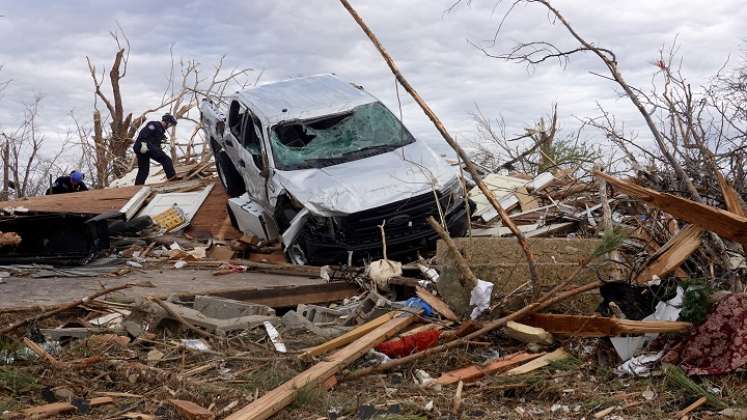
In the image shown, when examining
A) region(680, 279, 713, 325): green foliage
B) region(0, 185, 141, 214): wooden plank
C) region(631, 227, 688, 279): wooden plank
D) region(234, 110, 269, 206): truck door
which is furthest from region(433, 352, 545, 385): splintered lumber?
region(0, 185, 141, 214): wooden plank

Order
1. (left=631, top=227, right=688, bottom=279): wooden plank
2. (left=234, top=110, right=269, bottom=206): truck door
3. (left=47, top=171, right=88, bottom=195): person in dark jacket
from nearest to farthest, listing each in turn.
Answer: (left=631, top=227, right=688, bottom=279): wooden plank
(left=234, top=110, right=269, bottom=206): truck door
(left=47, top=171, right=88, bottom=195): person in dark jacket

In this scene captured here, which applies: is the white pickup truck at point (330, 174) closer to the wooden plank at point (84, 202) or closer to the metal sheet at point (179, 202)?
the metal sheet at point (179, 202)

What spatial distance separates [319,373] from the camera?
528cm

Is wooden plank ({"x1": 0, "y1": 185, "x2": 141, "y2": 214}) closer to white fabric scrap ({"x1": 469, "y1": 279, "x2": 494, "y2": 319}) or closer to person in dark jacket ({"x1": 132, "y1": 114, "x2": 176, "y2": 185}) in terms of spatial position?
person in dark jacket ({"x1": 132, "y1": 114, "x2": 176, "y2": 185})

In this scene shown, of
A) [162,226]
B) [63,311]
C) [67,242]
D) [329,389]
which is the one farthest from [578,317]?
[162,226]

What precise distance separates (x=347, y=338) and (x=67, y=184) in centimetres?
1286

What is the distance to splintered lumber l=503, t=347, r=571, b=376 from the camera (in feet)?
17.8

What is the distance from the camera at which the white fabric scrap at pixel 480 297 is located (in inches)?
235

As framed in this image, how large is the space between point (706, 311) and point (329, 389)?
8.63 feet

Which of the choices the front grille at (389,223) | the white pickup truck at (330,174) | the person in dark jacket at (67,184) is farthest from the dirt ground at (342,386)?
the person in dark jacket at (67,184)

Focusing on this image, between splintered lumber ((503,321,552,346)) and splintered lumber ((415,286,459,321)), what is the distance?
1.53ft

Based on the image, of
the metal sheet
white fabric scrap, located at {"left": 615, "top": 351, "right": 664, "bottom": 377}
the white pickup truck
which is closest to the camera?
white fabric scrap, located at {"left": 615, "top": 351, "right": 664, "bottom": 377}

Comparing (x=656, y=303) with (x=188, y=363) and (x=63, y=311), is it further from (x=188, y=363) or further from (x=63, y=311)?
(x=63, y=311)

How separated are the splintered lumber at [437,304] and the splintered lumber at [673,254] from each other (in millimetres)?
1484
